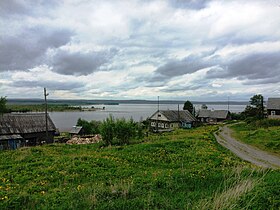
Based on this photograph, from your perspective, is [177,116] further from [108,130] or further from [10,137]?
[10,137]

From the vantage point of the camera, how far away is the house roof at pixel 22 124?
28.2m

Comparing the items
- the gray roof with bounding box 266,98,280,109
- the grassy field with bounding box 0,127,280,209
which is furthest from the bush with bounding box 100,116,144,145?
the gray roof with bounding box 266,98,280,109

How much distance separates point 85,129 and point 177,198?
41474 millimetres

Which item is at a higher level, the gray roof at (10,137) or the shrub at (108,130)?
the shrub at (108,130)

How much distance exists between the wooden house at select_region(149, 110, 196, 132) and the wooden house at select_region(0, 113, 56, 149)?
2451 centimetres

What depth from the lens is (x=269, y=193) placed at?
257 inches

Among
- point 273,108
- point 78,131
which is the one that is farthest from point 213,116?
point 78,131

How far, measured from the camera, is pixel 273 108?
149 feet

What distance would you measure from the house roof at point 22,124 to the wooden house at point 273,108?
38.5 metres

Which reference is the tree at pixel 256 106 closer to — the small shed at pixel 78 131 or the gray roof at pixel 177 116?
the gray roof at pixel 177 116

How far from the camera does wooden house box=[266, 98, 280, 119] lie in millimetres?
44969

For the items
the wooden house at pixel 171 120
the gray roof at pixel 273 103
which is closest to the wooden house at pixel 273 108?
the gray roof at pixel 273 103

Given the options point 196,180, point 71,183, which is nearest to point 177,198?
point 196,180

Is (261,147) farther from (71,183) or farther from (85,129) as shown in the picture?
(85,129)
